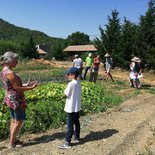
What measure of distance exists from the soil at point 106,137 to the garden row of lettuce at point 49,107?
0.97 feet

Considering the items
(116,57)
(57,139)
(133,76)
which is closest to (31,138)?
(57,139)

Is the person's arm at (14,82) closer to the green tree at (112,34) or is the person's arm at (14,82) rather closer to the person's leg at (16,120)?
the person's leg at (16,120)

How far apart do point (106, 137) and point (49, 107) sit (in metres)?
1.96

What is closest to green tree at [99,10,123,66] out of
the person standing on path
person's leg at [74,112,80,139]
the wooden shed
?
the person standing on path

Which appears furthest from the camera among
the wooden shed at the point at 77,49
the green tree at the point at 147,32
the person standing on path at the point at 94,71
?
the wooden shed at the point at 77,49

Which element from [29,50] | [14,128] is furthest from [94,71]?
[29,50]

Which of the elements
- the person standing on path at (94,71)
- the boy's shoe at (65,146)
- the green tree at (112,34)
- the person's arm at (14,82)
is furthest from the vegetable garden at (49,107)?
the green tree at (112,34)

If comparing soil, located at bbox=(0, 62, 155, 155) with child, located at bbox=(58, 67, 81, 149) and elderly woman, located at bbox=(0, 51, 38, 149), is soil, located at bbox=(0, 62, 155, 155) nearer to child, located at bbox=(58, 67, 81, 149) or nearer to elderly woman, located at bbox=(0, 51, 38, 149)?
child, located at bbox=(58, 67, 81, 149)

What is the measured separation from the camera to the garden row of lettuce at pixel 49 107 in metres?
7.73

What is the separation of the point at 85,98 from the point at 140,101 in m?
2.22

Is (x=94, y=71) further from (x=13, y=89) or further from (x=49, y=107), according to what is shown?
(x=13, y=89)

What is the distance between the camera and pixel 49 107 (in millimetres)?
8500

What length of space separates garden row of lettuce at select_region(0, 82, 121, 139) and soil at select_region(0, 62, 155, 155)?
11.7 inches

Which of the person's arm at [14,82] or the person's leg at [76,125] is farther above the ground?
the person's arm at [14,82]
